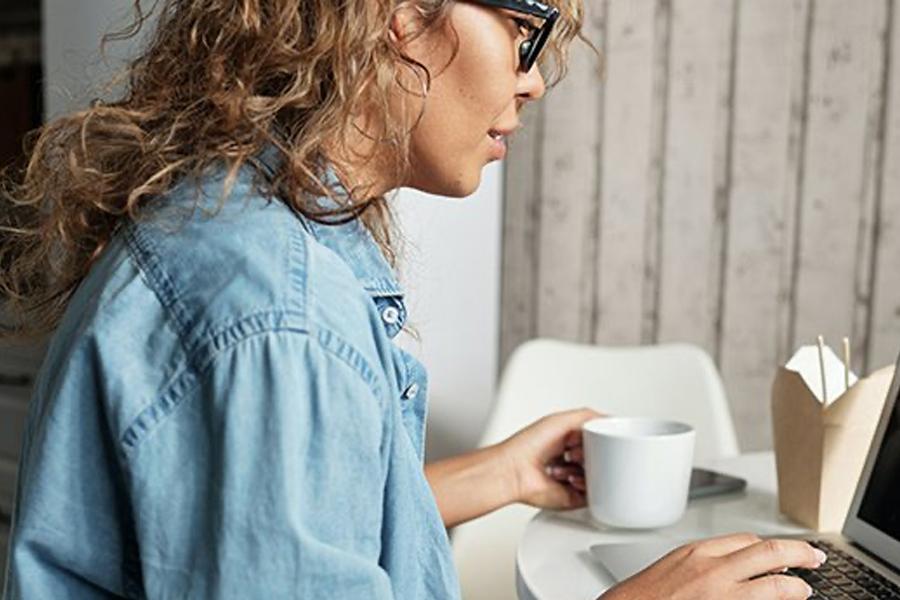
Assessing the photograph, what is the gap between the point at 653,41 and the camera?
2234 millimetres

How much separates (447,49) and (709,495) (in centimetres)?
63

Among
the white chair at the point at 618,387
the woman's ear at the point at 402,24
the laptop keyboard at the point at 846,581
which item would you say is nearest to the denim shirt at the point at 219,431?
the woman's ear at the point at 402,24

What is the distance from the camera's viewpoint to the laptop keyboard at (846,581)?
3.00ft

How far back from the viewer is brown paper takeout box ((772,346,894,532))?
1.10 meters

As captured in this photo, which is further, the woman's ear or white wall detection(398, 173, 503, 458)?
white wall detection(398, 173, 503, 458)

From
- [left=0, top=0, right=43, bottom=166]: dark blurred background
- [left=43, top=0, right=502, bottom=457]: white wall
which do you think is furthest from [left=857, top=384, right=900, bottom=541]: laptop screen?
[left=0, top=0, right=43, bottom=166]: dark blurred background

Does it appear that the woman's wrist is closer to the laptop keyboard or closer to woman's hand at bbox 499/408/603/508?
woman's hand at bbox 499/408/603/508

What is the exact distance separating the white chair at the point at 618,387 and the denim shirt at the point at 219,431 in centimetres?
114

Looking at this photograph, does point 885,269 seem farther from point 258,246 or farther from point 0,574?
point 0,574

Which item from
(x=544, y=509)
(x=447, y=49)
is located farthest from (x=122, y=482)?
(x=544, y=509)

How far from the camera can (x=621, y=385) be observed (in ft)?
6.20

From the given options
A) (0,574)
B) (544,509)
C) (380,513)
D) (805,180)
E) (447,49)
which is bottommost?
(0,574)

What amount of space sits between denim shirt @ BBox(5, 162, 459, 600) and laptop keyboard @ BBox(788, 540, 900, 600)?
39 centimetres

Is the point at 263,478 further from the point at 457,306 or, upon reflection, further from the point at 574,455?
the point at 457,306
